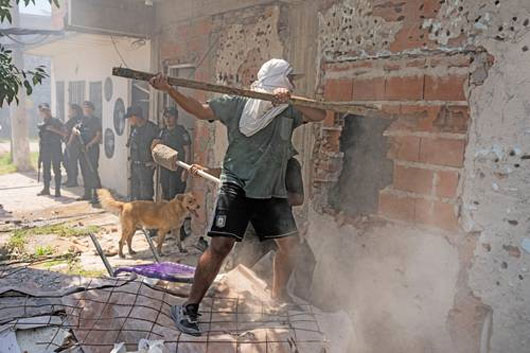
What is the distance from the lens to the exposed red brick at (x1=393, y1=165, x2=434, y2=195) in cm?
359

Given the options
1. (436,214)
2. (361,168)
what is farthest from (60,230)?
(436,214)

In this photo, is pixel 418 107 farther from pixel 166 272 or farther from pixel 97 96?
pixel 97 96

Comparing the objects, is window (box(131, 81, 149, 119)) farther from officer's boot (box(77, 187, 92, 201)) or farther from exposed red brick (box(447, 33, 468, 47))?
exposed red brick (box(447, 33, 468, 47))

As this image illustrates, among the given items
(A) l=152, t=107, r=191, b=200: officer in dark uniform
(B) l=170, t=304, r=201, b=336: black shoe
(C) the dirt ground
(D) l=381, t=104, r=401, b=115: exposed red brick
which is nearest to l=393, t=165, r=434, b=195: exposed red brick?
(D) l=381, t=104, r=401, b=115: exposed red brick

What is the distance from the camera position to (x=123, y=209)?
6.47 meters

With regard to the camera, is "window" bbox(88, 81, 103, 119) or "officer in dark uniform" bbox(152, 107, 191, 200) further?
"window" bbox(88, 81, 103, 119)

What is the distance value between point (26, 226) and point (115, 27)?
3472 mm

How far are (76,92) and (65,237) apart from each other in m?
6.97

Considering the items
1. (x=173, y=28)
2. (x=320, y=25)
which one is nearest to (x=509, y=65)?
(x=320, y=25)

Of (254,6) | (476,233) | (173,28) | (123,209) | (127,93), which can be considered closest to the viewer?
(476,233)

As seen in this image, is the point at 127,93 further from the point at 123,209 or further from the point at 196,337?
the point at 196,337

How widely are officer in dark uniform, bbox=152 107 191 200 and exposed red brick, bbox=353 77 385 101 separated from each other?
342 centimetres

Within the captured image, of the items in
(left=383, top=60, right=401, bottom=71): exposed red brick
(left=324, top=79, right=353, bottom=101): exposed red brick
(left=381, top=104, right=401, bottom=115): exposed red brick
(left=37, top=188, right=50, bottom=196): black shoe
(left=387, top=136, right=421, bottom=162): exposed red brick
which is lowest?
(left=37, top=188, right=50, bottom=196): black shoe

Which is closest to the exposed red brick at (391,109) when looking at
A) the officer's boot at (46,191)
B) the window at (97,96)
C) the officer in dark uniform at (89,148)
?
the officer in dark uniform at (89,148)
